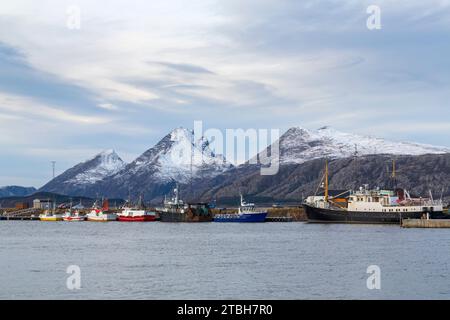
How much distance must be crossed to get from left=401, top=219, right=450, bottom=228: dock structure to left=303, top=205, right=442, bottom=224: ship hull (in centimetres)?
1257

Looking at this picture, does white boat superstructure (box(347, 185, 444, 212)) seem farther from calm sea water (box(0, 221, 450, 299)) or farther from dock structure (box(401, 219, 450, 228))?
calm sea water (box(0, 221, 450, 299))

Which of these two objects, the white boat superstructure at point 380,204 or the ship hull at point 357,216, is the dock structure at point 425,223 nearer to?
the ship hull at point 357,216

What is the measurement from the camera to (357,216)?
171m

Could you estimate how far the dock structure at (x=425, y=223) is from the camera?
482 feet

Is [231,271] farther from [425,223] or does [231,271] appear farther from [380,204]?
[380,204]

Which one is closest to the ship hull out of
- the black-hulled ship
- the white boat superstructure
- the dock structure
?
the black-hulled ship

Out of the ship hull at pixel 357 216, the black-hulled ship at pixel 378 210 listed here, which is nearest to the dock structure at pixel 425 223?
the black-hulled ship at pixel 378 210

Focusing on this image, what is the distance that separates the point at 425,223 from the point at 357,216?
78.3 feet

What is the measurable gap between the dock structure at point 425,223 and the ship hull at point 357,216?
41.2 ft
